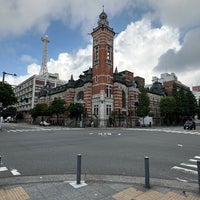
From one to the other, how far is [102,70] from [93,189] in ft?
123

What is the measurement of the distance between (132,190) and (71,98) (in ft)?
149

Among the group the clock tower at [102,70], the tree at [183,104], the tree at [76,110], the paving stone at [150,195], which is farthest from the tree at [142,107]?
the paving stone at [150,195]

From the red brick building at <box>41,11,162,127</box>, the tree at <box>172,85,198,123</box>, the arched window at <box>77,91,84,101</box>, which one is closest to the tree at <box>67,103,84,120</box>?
the red brick building at <box>41,11,162,127</box>

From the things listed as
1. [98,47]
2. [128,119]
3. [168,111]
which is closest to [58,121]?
[128,119]

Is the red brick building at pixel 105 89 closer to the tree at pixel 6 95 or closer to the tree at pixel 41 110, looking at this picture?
the tree at pixel 41 110

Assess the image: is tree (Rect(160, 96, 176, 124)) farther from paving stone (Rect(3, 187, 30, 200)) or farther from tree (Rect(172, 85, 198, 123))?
paving stone (Rect(3, 187, 30, 200))

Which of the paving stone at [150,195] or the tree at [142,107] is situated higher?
the tree at [142,107]

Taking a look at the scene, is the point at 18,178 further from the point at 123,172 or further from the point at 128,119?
the point at 128,119

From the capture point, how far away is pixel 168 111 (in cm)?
5059

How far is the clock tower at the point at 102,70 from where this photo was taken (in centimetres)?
3994

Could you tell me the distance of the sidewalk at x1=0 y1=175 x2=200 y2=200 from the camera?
161 inches

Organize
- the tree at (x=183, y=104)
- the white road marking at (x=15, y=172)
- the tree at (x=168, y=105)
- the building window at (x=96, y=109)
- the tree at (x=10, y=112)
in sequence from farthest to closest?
the tree at (x=10, y=112)
the tree at (x=183, y=104)
the tree at (x=168, y=105)
the building window at (x=96, y=109)
the white road marking at (x=15, y=172)

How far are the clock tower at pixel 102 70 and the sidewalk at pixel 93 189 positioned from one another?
34059 millimetres

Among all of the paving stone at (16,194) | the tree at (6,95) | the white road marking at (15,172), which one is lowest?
the white road marking at (15,172)
